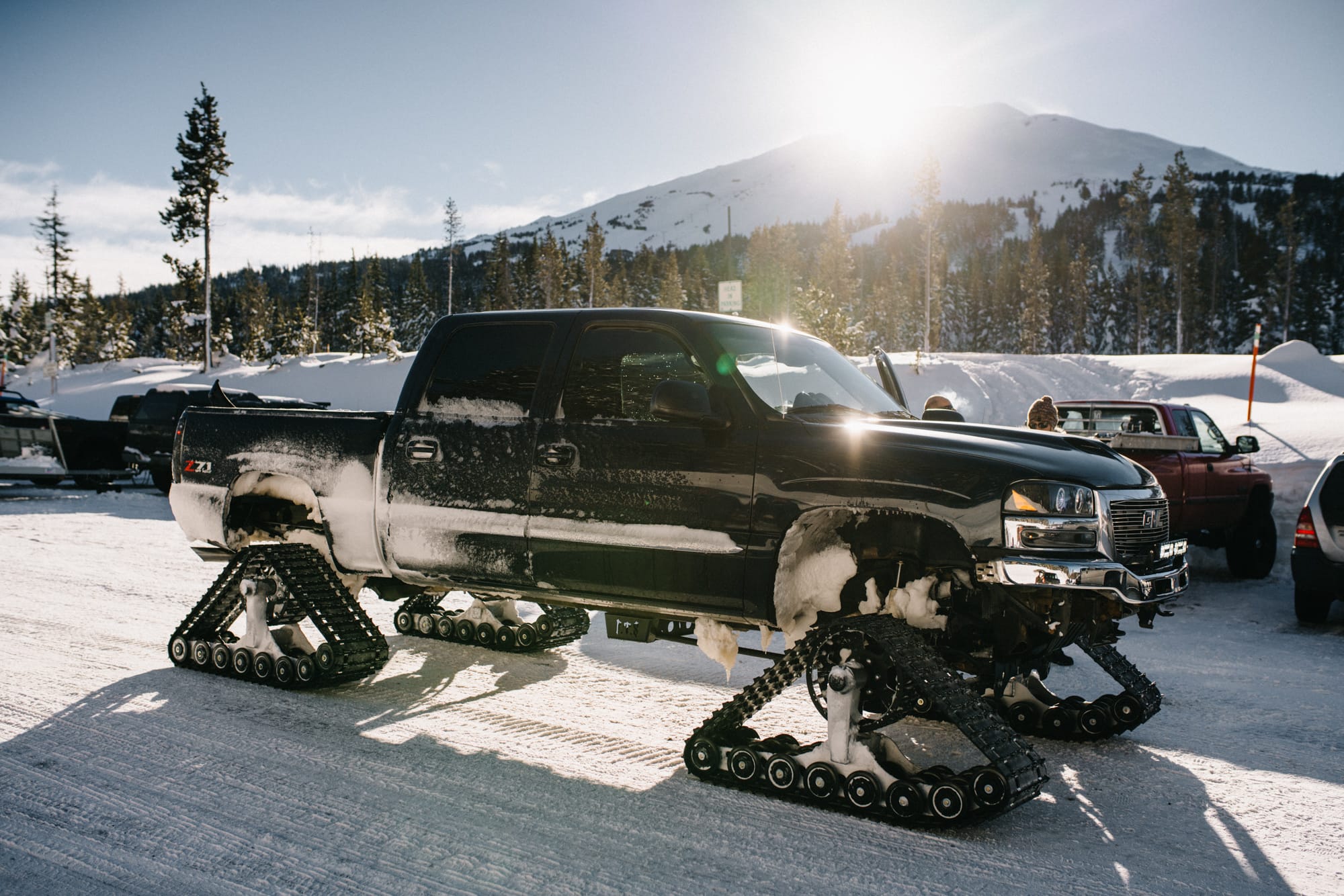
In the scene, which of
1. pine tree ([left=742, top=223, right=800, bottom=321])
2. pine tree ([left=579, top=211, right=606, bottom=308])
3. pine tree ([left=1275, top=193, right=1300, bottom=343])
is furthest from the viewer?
pine tree ([left=742, top=223, right=800, bottom=321])

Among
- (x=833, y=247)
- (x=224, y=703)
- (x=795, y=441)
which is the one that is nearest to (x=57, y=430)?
(x=224, y=703)

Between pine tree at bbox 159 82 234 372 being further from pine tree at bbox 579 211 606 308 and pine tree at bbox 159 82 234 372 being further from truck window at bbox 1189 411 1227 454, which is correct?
truck window at bbox 1189 411 1227 454

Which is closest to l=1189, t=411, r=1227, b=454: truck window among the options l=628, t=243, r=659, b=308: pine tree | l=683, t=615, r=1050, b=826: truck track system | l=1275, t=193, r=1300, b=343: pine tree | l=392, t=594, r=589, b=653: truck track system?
l=392, t=594, r=589, b=653: truck track system

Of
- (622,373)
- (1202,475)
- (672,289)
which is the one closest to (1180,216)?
(672,289)

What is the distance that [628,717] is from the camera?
511 centimetres

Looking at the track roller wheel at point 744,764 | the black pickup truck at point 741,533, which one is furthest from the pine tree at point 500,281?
the track roller wheel at point 744,764

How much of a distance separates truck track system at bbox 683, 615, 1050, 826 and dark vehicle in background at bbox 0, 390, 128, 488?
15268mm

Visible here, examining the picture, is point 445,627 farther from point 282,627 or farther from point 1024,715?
point 1024,715

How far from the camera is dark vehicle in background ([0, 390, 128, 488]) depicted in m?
14.8

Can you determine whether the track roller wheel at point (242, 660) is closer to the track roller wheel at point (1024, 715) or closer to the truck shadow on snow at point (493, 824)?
the truck shadow on snow at point (493, 824)

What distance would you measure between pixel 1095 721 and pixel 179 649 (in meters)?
5.64

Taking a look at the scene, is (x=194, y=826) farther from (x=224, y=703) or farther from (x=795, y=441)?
(x=795, y=441)

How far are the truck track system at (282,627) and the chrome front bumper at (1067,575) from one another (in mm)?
3807

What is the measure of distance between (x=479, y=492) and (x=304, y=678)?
1.74 metres
